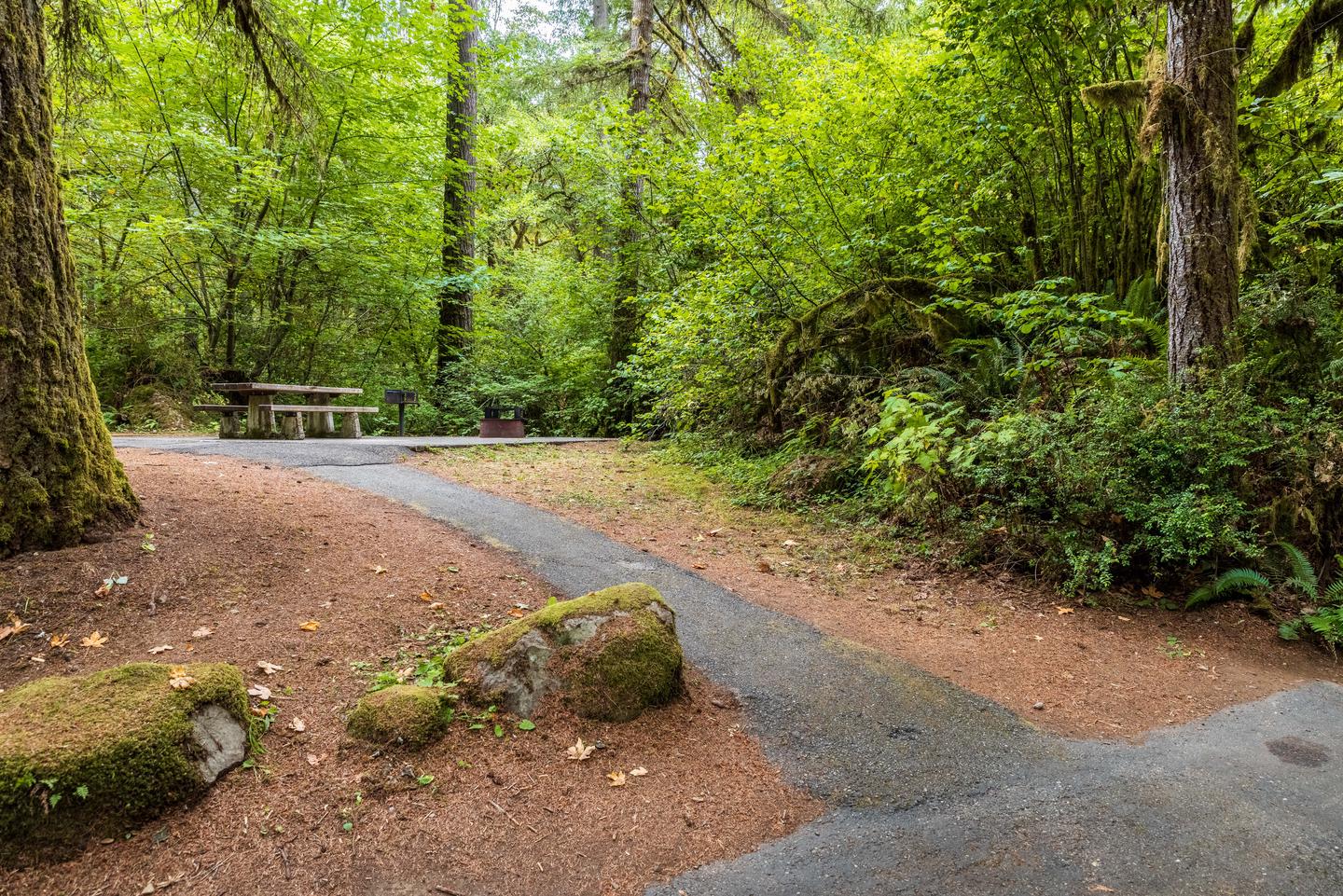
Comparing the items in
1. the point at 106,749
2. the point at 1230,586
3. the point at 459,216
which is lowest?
the point at 1230,586

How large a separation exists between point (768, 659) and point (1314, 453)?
4.29 metres

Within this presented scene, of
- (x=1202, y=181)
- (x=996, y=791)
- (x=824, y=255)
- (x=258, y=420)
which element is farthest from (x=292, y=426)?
(x=1202, y=181)

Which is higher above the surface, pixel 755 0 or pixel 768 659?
pixel 755 0

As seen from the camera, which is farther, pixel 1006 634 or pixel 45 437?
pixel 1006 634

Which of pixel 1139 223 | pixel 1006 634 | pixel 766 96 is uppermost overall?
pixel 766 96

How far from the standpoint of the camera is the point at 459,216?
1458 cm

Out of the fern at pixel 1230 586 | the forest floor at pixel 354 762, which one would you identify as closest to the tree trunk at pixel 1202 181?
the fern at pixel 1230 586

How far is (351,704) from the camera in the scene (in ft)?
10.2

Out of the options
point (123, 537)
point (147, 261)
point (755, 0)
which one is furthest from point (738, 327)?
point (147, 261)

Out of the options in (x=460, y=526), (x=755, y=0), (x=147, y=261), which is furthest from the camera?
(x=755, y=0)

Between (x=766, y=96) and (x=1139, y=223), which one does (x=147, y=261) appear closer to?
(x=766, y=96)

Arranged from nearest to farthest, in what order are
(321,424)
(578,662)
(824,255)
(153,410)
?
1. (578,662)
2. (824,255)
3. (321,424)
4. (153,410)

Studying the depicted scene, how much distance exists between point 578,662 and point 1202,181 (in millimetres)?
6367

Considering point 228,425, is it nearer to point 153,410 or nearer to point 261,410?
point 261,410
